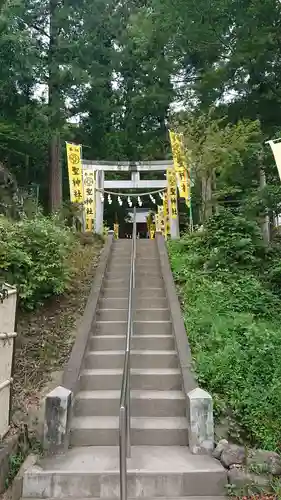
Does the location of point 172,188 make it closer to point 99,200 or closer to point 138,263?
point 99,200

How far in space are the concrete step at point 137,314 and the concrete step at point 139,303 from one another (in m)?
0.24

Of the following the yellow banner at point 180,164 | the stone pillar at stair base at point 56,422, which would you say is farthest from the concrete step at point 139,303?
the yellow banner at point 180,164

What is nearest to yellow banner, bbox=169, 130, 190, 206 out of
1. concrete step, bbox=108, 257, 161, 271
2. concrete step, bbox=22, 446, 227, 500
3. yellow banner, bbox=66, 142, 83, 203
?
concrete step, bbox=108, 257, 161, 271

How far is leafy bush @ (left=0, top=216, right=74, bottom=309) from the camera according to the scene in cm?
706

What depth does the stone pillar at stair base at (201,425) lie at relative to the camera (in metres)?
4.79

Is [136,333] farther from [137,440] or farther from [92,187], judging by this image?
[92,187]

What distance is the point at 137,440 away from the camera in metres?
5.09

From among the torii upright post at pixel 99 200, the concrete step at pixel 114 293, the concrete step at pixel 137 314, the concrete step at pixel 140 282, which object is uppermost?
the torii upright post at pixel 99 200

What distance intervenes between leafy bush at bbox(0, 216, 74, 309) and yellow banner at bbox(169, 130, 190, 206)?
6.10 metres

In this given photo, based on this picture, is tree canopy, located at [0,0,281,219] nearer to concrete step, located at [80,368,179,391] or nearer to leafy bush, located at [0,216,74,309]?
leafy bush, located at [0,216,74,309]

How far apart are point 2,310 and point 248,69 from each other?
33.5ft

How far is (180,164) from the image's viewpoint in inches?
Answer: 536

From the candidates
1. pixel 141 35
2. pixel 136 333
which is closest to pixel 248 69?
pixel 141 35

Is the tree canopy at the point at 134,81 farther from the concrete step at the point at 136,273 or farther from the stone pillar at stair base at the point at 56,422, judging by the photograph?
the stone pillar at stair base at the point at 56,422
